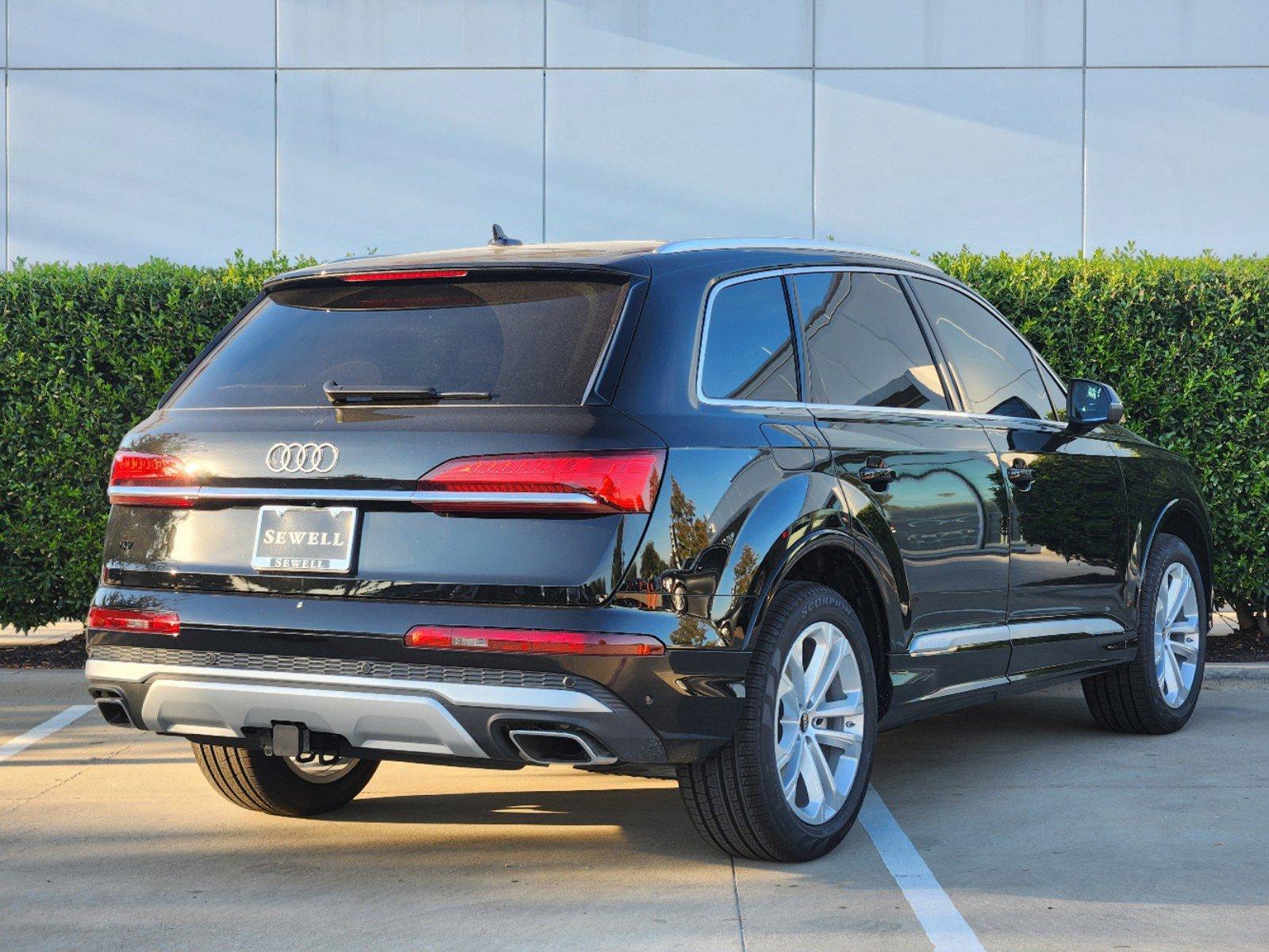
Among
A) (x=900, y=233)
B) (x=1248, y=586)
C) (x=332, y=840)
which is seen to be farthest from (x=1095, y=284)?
(x=332, y=840)

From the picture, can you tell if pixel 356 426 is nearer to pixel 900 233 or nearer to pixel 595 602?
pixel 595 602

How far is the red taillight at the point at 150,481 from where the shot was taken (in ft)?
15.2

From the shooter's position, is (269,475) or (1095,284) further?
(1095,284)

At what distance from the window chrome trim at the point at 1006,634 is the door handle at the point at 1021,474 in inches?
19.7

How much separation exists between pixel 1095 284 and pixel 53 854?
6.04m

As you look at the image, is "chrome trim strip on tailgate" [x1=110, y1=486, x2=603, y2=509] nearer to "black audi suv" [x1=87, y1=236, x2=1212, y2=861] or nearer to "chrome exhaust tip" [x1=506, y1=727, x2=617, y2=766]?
"black audi suv" [x1=87, y1=236, x2=1212, y2=861]

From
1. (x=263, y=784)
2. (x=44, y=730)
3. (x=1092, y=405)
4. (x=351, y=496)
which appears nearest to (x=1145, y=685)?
(x=1092, y=405)

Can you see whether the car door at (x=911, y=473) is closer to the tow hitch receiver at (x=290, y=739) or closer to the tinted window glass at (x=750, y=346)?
the tinted window glass at (x=750, y=346)

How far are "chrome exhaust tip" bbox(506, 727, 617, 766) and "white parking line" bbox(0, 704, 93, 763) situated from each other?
327 cm

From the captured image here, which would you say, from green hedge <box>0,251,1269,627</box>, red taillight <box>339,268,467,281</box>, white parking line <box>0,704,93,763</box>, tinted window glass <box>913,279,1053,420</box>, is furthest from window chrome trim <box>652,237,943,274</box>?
white parking line <box>0,704,93,763</box>

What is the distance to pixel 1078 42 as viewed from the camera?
13.2 metres

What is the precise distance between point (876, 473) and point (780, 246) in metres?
0.79

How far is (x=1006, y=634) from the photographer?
5.83 meters

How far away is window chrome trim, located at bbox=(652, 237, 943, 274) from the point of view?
491 cm
